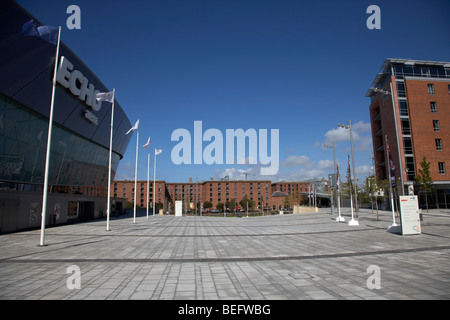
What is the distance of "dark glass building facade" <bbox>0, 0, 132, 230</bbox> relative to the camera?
17.4 metres

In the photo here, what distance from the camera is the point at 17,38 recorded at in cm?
1697

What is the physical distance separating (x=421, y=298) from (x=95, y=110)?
32.8m

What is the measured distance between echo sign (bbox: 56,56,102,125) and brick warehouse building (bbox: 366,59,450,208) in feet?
143

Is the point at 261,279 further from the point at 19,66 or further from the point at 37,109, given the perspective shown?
the point at 37,109

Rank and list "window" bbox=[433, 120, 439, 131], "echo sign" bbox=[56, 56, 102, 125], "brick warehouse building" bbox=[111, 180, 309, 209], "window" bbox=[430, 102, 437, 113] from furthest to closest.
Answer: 1. "brick warehouse building" bbox=[111, 180, 309, 209]
2. "window" bbox=[430, 102, 437, 113]
3. "window" bbox=[433, 120, 439, 131]
4. "echo sign" bbox=[56, 56, 102, 125]

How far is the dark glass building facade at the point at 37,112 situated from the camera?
57.2 feet

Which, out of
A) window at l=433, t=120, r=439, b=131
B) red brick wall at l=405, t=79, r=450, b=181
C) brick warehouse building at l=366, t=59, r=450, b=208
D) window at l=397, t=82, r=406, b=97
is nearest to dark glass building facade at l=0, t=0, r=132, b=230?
brick warehouse building at l=366, t=59, r=450, b=208

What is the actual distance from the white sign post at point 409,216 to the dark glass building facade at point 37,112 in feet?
84.8

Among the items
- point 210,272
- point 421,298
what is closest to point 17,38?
point 210,272

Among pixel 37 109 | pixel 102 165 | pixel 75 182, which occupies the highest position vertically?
pixel 37 109

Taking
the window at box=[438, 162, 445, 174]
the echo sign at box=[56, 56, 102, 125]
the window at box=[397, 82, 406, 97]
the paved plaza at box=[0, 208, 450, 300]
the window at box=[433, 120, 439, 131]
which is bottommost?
the paved plaza at box=[0, 208, 450, 300]

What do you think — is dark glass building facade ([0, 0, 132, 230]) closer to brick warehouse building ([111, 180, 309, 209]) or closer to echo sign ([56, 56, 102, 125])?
echo sign ([56, 56, 102, 125])

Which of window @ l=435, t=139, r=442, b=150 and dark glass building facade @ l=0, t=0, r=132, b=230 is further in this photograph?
window @ l=435, t=139, r=442, b=150

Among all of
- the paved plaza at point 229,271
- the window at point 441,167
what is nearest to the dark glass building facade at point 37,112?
the paved plaza at point 229,271
